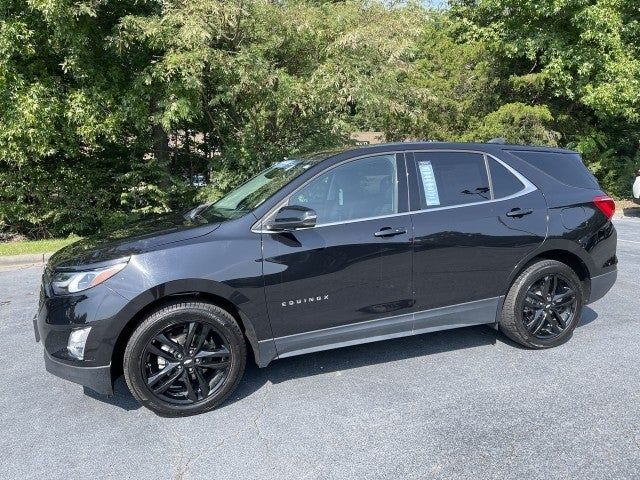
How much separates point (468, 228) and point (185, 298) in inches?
84.2

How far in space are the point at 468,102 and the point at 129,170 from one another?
36.6 feet

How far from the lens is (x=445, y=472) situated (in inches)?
101

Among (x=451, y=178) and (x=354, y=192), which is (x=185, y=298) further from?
(x=451, y=178)

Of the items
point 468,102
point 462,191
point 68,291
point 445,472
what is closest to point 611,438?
point 445,472

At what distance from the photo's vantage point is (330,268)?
330 cm

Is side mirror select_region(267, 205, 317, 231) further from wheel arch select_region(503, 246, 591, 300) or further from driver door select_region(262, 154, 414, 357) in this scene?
wheel arch select_region(503, 246, 591, 300)

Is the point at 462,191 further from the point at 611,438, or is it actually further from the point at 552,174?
the point at 611,438

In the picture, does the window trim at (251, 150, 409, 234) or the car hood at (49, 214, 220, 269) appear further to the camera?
the window trim at (251, 150, 409, 234)

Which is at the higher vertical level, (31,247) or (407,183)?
(407,183)

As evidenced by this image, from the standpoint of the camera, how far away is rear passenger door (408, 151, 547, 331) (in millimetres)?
3578

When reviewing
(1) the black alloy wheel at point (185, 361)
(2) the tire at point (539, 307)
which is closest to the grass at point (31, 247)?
(1) the black alloy wheel at point (185, 361)

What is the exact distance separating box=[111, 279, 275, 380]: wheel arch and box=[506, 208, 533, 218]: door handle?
2126 mm

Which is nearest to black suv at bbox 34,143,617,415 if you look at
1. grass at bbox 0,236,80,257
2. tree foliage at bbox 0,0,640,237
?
tree foliage at bbox 0,0,640,237

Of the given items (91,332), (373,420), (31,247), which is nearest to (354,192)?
(373,420)
